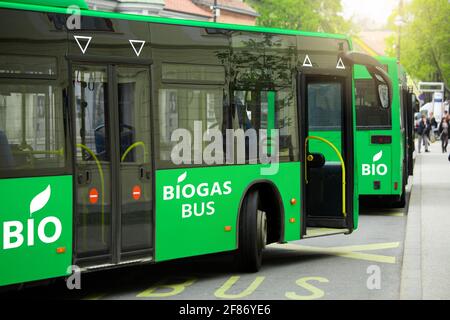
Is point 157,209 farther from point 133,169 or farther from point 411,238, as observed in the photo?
point 411,238

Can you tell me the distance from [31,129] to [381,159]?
11171 millimetres

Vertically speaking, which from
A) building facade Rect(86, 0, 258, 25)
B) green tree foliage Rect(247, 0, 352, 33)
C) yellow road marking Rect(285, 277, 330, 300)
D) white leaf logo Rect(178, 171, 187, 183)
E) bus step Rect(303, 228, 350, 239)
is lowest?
yellow road marking Rect(285, 277, 330, 300)

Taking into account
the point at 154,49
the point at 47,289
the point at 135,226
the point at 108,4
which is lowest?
the point at 47,289

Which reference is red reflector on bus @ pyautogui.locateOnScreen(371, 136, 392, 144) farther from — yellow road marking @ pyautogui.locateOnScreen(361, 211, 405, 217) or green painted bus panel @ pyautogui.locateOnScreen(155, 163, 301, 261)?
green painted bus panel @ pyautogui.locateOnScreen(155, 163, 301, 261)

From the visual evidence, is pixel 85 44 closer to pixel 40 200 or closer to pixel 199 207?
pixel 40 200

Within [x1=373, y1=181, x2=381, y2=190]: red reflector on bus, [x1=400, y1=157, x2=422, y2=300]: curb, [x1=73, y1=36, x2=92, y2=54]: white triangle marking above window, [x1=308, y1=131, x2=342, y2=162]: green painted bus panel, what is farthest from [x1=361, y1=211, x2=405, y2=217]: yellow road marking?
[x1=73, y1=36, x2=92, y2=54]: white triangle marking above window

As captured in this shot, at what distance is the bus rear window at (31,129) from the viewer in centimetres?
871

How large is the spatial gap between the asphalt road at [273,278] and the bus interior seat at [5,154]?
1732 millimetres

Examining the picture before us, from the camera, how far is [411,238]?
567 inches

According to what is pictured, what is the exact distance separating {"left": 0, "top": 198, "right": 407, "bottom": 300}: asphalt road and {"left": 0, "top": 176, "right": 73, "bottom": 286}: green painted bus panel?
924 millimetres

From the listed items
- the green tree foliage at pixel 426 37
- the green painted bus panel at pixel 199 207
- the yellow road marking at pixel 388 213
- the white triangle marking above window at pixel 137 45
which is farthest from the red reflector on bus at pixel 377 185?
the green tree foliage at pixel 426 37

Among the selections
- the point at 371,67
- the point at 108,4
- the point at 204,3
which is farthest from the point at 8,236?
the point at 204,3

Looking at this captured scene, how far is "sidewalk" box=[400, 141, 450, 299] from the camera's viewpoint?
10.1 metres

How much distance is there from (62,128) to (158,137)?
1256 millimetres
